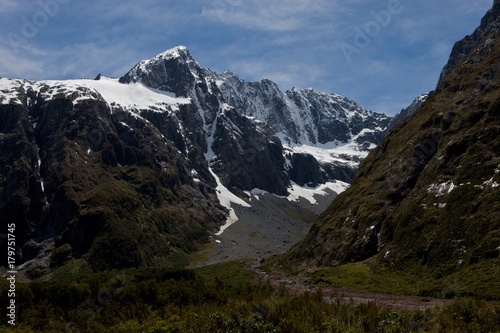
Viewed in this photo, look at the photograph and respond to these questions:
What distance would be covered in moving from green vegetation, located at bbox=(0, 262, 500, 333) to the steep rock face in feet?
115

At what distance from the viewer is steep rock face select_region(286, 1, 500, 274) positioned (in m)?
84.0

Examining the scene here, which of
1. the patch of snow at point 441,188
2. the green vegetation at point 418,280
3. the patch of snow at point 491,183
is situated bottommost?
the green vegetation at point 418,280

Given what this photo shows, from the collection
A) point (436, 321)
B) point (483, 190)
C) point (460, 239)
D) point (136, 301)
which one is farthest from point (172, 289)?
point (483, 190)

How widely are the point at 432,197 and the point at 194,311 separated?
2649 inches

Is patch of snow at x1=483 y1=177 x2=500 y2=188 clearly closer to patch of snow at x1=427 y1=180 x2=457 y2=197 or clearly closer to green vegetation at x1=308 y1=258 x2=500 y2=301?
patch of snow at x1=427 y1=180 x2=457 y2=197

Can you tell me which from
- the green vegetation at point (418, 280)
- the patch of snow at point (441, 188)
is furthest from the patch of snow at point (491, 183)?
the green vegetation at point (418, 280)

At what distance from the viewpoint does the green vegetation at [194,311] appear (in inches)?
1517

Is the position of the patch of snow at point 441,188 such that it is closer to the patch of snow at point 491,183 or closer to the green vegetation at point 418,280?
the patch of snow at point 491,183

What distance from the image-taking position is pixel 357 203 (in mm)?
134375

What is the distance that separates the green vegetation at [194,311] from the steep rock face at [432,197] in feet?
115

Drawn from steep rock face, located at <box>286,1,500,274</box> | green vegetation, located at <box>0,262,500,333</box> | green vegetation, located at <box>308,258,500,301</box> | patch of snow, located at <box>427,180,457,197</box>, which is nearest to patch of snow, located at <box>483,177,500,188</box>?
steep rock face, located at <box>286,1,500,274</box>

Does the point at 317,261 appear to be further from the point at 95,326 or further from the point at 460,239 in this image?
the point at 95,326

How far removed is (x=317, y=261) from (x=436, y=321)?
294 feet

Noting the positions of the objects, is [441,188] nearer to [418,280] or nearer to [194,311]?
[418,280]
